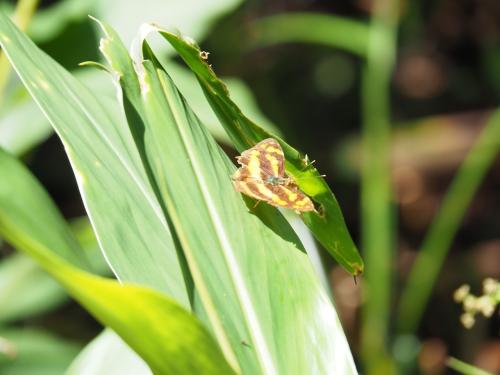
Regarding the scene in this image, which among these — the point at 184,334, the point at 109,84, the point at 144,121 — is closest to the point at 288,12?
the point at 109,84

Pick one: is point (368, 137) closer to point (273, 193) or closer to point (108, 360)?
point (108, 360)

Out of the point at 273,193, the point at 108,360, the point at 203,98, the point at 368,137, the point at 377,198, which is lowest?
the point at 377,198

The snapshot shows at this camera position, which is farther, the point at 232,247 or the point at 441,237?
the point at 441,237

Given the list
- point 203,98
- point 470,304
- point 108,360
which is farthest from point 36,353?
point 470,304

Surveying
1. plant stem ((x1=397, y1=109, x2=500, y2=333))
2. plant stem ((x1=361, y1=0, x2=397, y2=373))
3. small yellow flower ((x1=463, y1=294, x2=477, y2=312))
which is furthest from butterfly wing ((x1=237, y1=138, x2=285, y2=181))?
plant stem ((x1=397, y1=109, x2=500, y2=333))

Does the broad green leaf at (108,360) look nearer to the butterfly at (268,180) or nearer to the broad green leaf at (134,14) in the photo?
the butterfly at (268,180)

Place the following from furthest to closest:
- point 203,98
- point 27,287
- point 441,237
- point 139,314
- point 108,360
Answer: point 441,237 < point 27,287 < point 203,98 < point 108,360 < point 139,314

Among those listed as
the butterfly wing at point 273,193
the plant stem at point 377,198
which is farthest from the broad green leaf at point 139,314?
the plant stem at point 377,198
